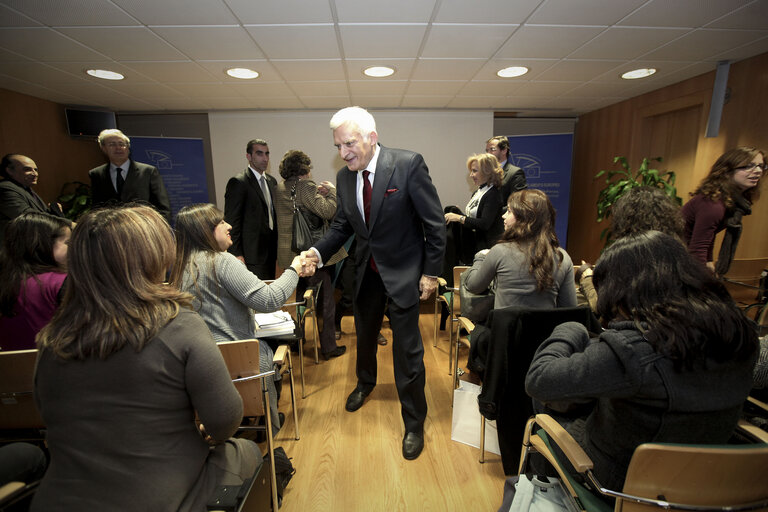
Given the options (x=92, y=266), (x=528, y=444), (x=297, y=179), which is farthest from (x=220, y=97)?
(x=528, y=444)

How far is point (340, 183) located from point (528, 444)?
61.4 inches

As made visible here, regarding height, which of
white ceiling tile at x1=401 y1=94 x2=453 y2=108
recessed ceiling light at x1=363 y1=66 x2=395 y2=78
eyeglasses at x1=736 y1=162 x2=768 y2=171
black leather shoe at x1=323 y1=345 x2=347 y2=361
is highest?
white ceiling tile at x1=401 y1=94 x2=453 y2=108

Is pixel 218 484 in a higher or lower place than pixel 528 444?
higher

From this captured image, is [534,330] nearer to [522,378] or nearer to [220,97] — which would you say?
[522,378]

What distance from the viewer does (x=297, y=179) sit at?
2.93m

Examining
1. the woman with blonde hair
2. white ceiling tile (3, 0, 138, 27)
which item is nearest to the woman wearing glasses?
the woman with blonde hair

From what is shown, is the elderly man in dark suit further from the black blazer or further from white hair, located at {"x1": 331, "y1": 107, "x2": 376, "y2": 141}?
white hair, located at {"x1": 331, "y1": 107, "x2": 376, "y2": 141}

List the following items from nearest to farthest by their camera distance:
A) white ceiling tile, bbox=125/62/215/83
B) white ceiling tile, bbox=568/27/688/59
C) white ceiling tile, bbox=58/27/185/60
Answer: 1. white ceiling tile, bbox=58/27/185/60
2. white ceiling tile, bbox=568/27/688/59
3. white ceiling tile, bbox=125/62/215/83

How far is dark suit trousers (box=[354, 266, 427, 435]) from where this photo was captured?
189 centimetres

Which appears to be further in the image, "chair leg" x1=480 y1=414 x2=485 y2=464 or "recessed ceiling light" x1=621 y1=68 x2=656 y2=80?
"recessed ceiling light" x1=621 y1=68 x2=656 y2=80

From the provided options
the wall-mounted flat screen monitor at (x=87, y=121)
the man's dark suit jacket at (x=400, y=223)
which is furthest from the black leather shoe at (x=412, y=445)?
the wall-mounted flat screen monitor at (x=87, y=121)

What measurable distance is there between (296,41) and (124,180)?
209cm

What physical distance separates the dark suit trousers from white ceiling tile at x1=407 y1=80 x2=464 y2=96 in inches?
112

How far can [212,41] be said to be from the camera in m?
2.68
